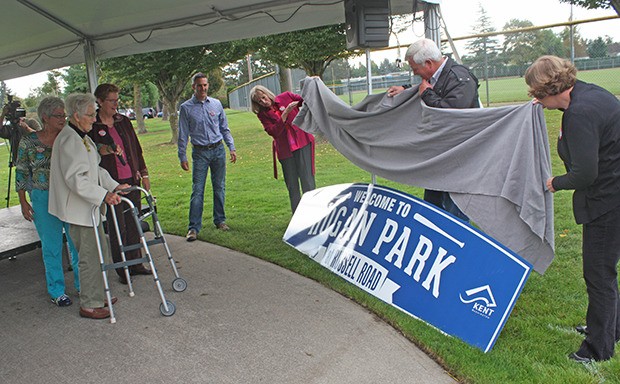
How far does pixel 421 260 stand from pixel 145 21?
5.36 metres

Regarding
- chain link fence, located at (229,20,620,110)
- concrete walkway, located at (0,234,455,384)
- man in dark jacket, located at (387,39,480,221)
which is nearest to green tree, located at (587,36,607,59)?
chain link fence, located at (229,20,620,110)

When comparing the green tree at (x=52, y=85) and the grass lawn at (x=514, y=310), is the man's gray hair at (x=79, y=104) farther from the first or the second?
the green tree at (x=52, y=85)

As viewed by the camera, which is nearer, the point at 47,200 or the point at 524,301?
the point at 524,301

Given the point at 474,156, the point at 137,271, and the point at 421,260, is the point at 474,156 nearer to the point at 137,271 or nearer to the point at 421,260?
the point at 421,260

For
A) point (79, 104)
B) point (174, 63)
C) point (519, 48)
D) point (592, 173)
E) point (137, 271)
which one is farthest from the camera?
point (174, 63)

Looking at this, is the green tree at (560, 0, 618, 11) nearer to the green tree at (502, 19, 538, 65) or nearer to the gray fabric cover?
the green tree at (502, 19, 538, 65)

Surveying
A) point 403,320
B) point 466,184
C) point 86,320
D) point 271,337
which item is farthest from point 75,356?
point 466,184

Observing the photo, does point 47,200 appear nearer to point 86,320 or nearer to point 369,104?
point 86,320

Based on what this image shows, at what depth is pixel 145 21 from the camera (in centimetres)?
732

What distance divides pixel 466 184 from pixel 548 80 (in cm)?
124

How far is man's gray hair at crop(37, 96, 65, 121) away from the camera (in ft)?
16.3

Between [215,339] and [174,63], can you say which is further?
[174,63]

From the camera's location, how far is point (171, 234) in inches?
304

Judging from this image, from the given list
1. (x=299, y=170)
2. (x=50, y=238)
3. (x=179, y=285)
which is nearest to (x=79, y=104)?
(x=50, y=238)
